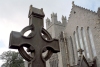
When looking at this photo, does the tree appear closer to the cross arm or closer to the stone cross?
the cross arm

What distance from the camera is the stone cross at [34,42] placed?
12.0 feet

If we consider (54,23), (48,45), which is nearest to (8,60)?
(54,23)

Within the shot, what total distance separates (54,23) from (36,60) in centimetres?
3057

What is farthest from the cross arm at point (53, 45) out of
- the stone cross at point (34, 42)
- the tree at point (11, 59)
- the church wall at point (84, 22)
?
the tree at point (11, 59)

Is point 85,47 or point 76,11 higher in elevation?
point 76,11

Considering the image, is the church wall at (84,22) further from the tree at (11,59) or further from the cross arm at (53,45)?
the tree at (11,59)

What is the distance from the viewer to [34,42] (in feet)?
12.8

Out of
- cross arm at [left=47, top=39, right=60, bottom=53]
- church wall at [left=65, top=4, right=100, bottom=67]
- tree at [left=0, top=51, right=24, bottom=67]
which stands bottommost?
tree at [left=0, top=51, right=24, bottom=67]

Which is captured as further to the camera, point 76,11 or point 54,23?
point 54,23

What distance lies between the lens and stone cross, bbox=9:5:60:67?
3650 mm

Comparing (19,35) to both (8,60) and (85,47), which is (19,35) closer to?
(85,47)

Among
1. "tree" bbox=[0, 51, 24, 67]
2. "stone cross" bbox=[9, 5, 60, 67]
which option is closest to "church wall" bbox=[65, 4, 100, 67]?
"stone cross" bbox=[9, 5, 60, 67]

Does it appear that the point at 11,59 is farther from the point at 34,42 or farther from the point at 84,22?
the point at 34,42

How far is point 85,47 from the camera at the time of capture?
19.1 metres
